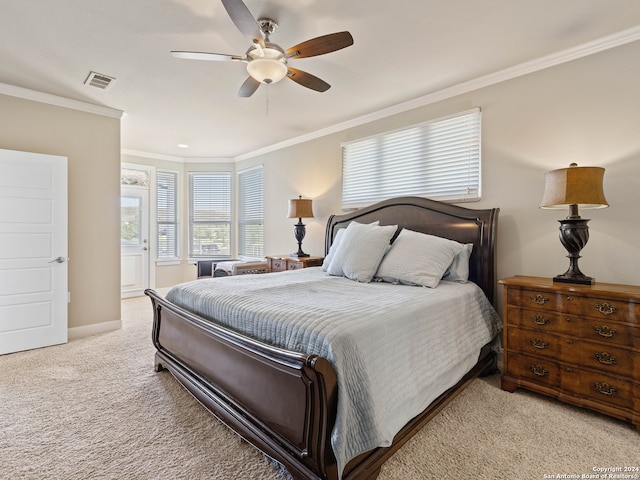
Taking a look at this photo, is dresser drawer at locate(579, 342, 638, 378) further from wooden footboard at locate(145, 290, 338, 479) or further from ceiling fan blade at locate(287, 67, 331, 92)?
ceiling fan blade at locate(287, 67, 331, 92)

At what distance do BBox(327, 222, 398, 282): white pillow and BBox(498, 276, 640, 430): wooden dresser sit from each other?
1003mm

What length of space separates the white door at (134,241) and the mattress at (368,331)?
3.80m

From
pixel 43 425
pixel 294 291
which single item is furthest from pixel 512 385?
pixel 43 425

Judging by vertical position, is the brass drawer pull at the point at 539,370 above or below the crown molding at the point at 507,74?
below

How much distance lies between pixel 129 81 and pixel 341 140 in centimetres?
243

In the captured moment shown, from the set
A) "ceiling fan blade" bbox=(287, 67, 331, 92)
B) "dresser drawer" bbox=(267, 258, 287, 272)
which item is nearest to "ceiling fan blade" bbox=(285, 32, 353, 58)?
"ceiling fan blade" bbox=(287, 67, 331, 92)

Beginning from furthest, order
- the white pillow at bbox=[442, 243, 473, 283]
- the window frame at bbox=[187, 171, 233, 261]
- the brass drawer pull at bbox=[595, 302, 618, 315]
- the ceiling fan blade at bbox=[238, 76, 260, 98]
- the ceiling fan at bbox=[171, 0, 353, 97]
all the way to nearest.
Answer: the window frame at bbox=[187, 171, 233, 261] → the white pillow at bbox=[442, 243, 473, 283] → the ceiling fan blade at bbox=[238, 76, 260, 98] → the brass drawer pull at bbox=[595, 302, 618, 315] → the ceiling fan at bbox=[171, 0, 353, 97]

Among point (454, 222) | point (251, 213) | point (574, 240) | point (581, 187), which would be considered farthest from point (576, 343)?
point (251, 213)

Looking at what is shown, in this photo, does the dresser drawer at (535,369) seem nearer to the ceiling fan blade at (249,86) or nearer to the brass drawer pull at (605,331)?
the brass drawer pull at (605,331)

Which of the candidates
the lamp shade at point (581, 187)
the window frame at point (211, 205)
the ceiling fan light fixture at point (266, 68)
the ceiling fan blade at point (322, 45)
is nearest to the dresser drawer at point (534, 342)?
the lamp shade at point (581, 187)

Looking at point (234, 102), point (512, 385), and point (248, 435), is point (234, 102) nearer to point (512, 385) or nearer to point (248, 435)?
point (248, 435)

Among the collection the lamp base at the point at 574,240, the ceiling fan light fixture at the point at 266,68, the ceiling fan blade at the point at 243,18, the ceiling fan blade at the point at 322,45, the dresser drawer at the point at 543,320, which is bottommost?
the dresser drawer at the point at 543,320

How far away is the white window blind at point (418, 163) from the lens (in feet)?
10.1

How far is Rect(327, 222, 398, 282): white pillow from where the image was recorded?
2.76 meters
